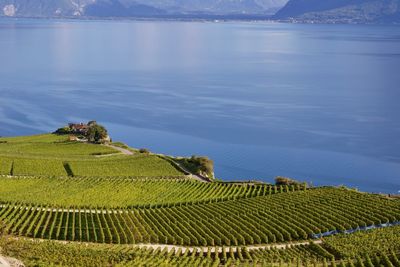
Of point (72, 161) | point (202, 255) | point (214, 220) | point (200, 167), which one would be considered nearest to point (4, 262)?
point (202, 255)

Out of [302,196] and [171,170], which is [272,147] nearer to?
[171,170]

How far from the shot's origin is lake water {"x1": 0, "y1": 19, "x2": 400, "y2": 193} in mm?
70250

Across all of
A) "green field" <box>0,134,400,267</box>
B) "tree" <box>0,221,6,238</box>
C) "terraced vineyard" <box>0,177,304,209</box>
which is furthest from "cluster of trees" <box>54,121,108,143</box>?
"tree" <box>0,221,6,238</box>

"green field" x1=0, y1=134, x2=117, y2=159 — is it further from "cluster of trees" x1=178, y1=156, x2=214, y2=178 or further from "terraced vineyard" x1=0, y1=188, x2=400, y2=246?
"terraced vineyard" x1=0, y1=188, x2=400, y2=246

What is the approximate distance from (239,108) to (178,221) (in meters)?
61.9

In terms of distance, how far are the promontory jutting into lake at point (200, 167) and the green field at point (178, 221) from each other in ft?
0.41

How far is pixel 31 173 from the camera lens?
55.8 m

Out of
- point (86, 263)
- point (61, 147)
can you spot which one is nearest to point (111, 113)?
point (61, 147)

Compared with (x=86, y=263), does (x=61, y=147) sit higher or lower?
lower

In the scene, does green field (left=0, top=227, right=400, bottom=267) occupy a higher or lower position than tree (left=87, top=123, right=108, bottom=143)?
higher

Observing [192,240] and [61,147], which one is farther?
[61,147]

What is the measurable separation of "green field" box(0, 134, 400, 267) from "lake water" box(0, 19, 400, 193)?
1655cm

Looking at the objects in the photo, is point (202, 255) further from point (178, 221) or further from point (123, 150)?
point (123, 150)

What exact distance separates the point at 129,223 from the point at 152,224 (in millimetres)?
1544
